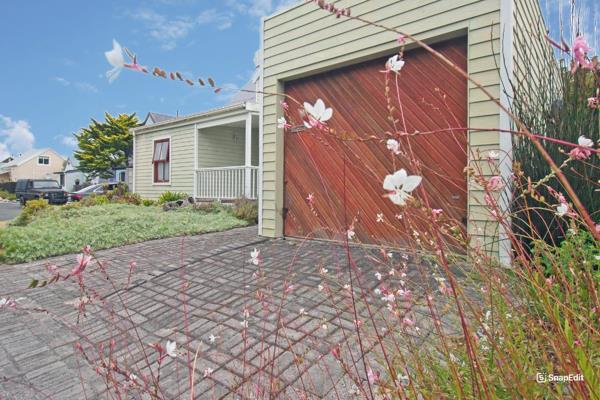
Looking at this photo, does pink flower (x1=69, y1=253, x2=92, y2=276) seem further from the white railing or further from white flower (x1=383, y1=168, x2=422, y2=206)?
the white railing

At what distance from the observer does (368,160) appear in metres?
4.39

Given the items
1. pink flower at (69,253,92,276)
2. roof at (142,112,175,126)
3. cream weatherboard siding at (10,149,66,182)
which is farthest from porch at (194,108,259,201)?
cream weatherboard siding at (10,149,66,182)

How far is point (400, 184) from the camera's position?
1.84 feet

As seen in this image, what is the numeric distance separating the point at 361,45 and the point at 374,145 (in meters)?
1.28

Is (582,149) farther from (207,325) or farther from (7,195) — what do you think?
(7,195)

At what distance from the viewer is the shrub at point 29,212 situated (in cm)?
917

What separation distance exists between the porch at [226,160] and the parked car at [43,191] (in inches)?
502

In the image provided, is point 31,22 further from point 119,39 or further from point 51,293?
point 119,39

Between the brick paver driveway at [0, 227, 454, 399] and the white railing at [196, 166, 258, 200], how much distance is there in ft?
16.9

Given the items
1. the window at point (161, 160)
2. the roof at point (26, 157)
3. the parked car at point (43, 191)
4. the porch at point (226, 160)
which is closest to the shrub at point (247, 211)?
the porch at point (226, 160)

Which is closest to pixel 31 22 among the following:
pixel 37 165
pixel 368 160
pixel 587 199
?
pixel 368 160

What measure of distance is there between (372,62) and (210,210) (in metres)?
6.27

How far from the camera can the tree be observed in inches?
1068

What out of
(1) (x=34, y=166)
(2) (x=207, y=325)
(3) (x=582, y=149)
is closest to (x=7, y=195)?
(1) (x=34, y=166)
